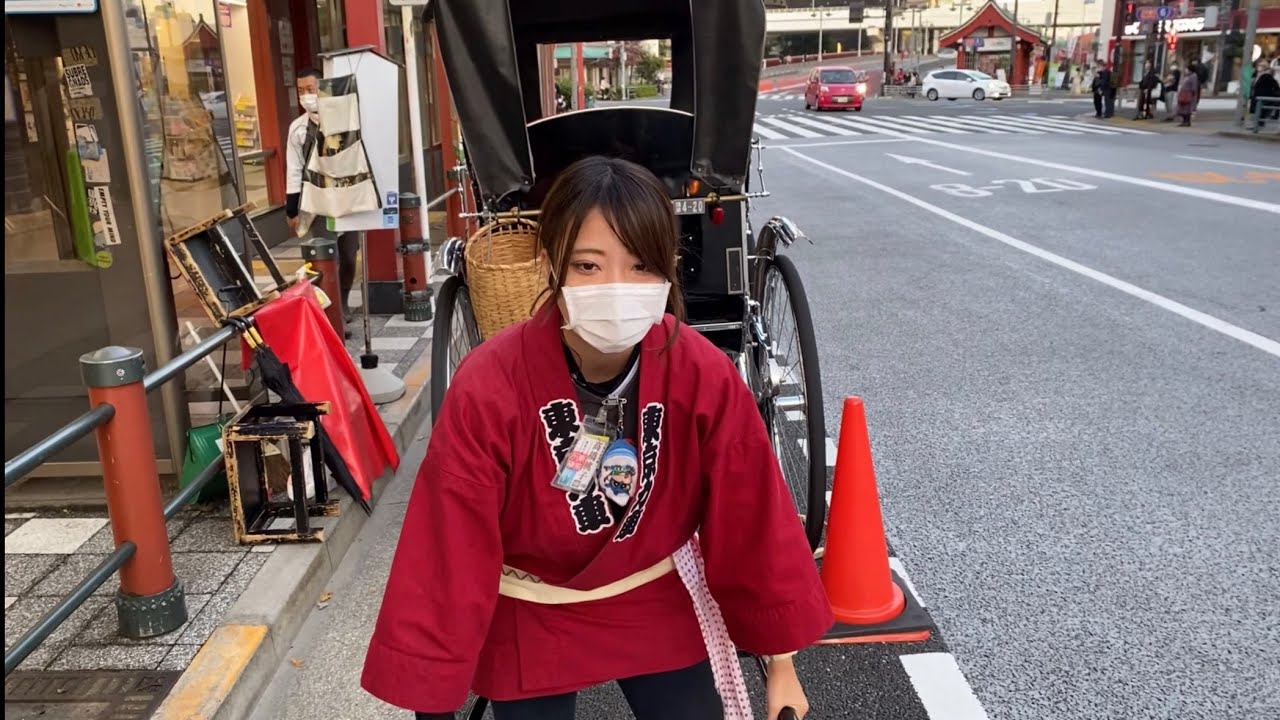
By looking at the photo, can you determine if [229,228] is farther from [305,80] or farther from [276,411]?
[305,80]

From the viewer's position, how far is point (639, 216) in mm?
1760

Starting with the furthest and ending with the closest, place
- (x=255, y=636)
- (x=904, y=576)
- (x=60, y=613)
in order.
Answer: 1. (x=904, y=576)
2. (x=255, y=636)
3. (x=60, y=613)

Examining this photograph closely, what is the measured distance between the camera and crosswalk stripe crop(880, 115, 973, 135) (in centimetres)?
2739

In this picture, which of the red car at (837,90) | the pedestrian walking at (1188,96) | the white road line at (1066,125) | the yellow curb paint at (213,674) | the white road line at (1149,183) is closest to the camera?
the yellow curb paint at (213,674)

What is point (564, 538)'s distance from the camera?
184 cm

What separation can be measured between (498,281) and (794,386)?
4.36 feet

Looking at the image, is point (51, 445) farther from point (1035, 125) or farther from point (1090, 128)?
point (1035, 125)

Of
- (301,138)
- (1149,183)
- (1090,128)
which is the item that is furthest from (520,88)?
(1090,128)

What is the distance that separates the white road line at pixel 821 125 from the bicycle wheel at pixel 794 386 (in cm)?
2505

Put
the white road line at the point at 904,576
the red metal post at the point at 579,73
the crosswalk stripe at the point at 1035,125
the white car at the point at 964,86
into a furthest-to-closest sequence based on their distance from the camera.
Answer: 1. the white car at the point at 964,86
2. the crosswalk stripe at the point at 1035,125
3. the red metal post at the point at 579,73
4. the white road line at the point at 904,576

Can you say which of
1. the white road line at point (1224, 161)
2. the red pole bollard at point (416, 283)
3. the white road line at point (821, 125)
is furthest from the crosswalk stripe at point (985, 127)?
the red pole bollard at point (416, 283)

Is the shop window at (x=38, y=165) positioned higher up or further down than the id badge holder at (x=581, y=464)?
higher up

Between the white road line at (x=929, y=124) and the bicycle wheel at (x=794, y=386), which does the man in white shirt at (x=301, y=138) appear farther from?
the white road line at (x=929, y=124)

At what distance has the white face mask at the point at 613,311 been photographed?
177 cm
